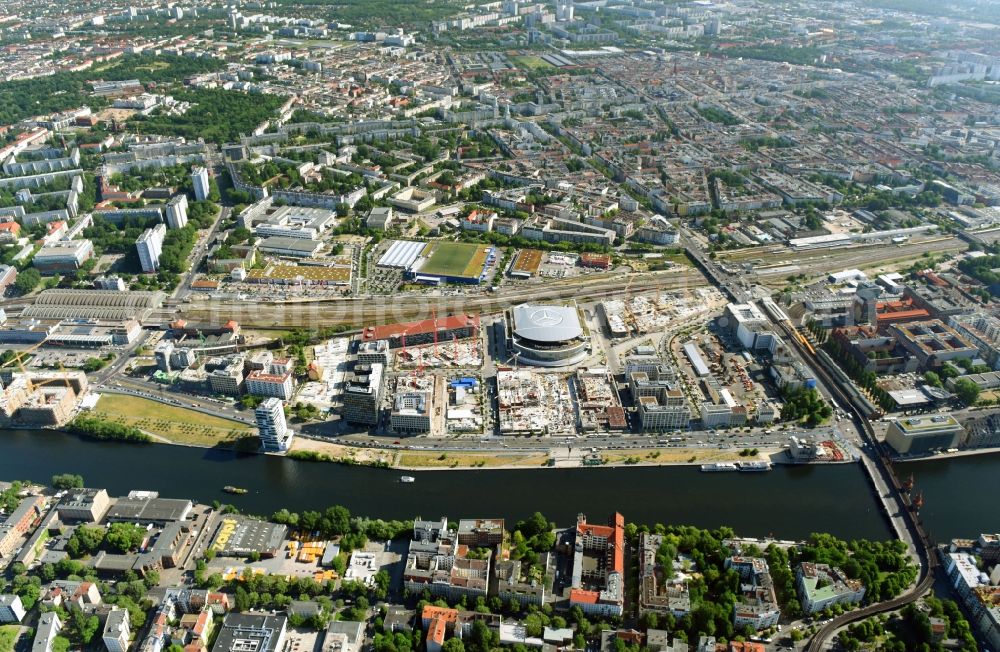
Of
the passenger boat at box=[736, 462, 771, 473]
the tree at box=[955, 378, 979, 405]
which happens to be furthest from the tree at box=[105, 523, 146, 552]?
the tree at box=[955, 378, 979, 405]

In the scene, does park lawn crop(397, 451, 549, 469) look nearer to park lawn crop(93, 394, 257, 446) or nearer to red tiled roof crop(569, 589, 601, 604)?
red tiled roof crop(569, 589, 601, 604)

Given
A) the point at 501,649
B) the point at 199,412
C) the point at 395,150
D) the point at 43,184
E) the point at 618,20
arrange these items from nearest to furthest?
the point at 501,649 < the point at 199,412 < the point at 43,184 < the point at 395,150 < the point at 618,20

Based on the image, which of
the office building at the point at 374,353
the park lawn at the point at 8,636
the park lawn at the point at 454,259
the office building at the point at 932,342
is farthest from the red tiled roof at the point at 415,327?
the office building at the point at 932,342

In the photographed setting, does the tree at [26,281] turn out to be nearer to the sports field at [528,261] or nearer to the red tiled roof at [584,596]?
the sports field at [528,261]

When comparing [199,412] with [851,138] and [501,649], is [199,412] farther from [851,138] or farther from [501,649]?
[851,138]

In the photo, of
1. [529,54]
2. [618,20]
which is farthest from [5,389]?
[618,20]

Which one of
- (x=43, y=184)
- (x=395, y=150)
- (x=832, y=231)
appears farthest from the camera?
(x=395, y=150)
